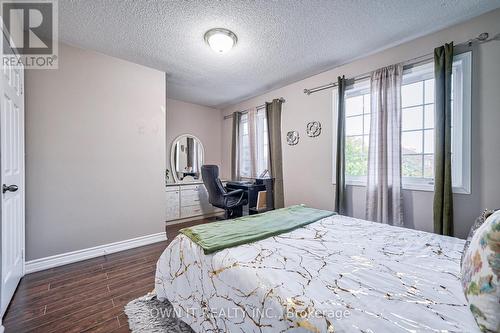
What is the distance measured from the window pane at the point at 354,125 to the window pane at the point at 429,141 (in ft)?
2.16

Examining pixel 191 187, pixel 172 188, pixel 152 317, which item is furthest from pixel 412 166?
pixel 172 188

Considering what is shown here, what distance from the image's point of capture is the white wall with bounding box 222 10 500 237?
179 centimetres

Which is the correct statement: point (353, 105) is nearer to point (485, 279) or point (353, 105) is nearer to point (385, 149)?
point (385, 149)

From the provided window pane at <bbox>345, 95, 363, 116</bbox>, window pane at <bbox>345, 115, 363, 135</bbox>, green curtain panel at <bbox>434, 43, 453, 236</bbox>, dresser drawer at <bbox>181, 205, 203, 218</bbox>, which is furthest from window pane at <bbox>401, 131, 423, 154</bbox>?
dresser drawer at <bbox>181, 205, 203, 218</bbox>

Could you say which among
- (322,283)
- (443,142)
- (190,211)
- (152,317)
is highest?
(443,142)

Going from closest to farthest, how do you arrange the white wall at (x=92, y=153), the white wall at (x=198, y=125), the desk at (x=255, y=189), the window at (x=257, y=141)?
the white wall at (x=92, y=153)
the desk at (x=255, y=189)
the window at (x=257, y=141)
the white wall at (x=198, y=125)

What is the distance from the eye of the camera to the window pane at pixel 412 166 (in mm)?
2232

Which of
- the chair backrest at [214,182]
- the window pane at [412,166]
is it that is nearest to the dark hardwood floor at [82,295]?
the chair backrest at [214,182]

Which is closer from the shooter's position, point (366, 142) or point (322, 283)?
point (322, 283)

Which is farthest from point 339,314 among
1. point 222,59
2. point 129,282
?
point 222,59

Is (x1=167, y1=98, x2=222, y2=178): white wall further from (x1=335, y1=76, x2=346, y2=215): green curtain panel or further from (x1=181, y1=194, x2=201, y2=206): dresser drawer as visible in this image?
(x1=335, y1=76, x2=346, y2=215): green curtain panel

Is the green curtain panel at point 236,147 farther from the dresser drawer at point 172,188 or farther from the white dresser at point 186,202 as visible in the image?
the dresser drawer at point 172,188

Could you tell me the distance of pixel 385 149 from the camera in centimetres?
234
